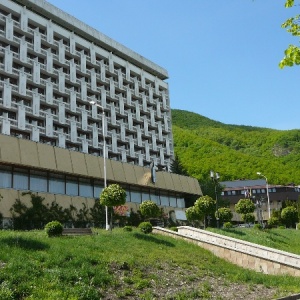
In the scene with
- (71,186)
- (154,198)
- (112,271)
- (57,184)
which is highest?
(57,184)

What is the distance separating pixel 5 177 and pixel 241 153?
93856 mm

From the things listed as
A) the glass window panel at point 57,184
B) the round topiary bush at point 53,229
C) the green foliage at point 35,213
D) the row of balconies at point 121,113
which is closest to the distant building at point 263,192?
the row of balconies at point 121,113

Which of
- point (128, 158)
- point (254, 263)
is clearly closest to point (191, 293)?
point (254, 263)

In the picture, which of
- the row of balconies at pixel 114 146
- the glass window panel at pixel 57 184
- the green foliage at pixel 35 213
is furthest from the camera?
the row of balconies at pixel 114 146

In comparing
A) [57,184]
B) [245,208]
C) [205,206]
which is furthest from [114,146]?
[205,206]

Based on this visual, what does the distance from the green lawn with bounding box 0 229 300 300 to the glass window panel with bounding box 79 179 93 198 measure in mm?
16256

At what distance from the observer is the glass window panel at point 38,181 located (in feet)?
127

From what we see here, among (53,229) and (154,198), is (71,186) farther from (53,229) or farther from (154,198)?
(53,229)

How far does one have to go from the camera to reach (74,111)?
2803 inches

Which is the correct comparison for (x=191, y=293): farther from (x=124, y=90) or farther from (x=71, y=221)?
(x=124, y=90)

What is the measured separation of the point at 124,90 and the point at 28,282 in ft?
230

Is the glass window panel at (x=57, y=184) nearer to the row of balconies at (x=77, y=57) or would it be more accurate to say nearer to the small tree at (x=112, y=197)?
the small tree at (x=112, y=197)

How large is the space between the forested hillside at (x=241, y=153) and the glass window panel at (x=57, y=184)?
6689 centimetres

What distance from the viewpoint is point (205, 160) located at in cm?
11625
